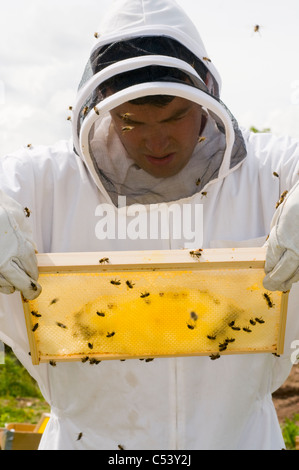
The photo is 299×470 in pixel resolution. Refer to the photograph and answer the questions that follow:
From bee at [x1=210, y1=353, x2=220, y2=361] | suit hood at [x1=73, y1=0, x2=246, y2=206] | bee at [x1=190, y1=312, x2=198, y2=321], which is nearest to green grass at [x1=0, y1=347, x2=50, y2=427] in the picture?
bee at [x1=210, y1=353, x2=220, y2=361]

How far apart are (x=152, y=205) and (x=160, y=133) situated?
16.8 inches

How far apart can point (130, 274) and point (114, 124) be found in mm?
991

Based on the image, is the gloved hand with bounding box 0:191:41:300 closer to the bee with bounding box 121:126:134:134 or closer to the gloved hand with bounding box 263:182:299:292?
the bee with bounding box 121:126:134:134

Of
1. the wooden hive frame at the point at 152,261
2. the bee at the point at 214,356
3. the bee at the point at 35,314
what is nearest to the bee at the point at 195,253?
the wooden hive frame at the point at 152,261

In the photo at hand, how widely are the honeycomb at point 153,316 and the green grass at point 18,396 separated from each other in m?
5.88

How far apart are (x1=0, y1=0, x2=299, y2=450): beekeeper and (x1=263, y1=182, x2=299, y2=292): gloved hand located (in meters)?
0.54

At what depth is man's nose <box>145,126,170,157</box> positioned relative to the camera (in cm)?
321

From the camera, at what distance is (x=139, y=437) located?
3352 millimetres

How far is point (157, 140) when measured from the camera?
10.5 ft

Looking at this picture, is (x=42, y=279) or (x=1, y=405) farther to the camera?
(x=1, y=405)

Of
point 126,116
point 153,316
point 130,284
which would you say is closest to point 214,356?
point 153,316

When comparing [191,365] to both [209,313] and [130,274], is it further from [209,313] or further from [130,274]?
[130,274]

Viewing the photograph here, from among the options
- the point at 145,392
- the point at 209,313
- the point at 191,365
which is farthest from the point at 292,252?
the point at 145,392

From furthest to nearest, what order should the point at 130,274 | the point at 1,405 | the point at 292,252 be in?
the point at 1,405
the point at 130,274
the point at 292,252
